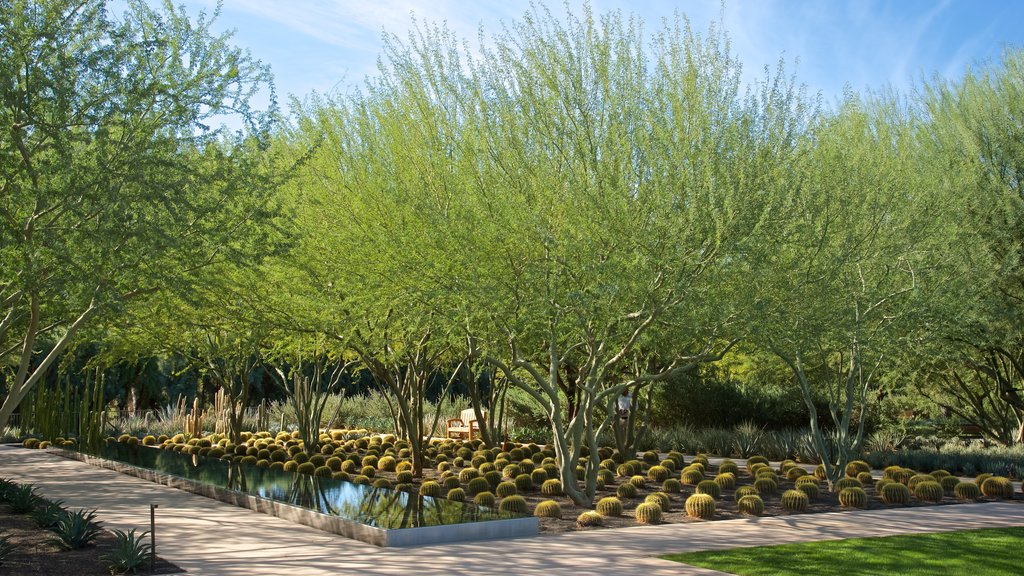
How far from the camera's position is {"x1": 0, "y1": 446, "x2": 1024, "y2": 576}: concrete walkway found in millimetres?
9938

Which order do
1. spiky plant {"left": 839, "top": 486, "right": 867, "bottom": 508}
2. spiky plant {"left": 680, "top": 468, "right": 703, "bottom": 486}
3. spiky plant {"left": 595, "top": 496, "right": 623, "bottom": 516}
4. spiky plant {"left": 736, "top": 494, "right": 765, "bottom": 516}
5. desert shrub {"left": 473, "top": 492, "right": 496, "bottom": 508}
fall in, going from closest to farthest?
spiky plant {"left": 595, "top": 496, "right": 623, "bottom": 516} → spiky plant {"left": 736, "top": 494, "right": 765, "bottom": 516} → desert shrub {"left": 473, "top": 492, "right": 496, "bottom": 508} → spiky plant {"left": 839, "top": 486, "right": 867, "bottom": 508} → spiky plant {"left": 680, "top": 468, "right": 703, "bottom": 486}

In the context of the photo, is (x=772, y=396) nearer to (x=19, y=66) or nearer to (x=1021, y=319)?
(x=1021, y=319)

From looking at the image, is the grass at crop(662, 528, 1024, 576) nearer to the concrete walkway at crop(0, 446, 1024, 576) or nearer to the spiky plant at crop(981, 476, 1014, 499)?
the concrete walkway at crop(0, 446, 1024, 576)

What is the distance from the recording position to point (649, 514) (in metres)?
13.7

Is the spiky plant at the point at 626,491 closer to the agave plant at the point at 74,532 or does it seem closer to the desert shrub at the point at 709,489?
the desert shrub at the point at 709,489

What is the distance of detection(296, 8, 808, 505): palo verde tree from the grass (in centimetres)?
337

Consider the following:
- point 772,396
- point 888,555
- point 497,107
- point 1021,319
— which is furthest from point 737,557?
point 772,396

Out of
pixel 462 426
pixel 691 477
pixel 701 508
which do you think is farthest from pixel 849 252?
pixel 462 426

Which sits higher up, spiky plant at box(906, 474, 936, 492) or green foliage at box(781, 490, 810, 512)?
spiky plant at box(906, 474, 936, 492)

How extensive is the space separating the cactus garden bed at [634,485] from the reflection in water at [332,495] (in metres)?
0.88

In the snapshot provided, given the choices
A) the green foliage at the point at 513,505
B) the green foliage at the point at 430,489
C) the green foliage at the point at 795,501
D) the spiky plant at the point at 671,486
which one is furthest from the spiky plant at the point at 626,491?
the green foliage at the point at 430,489

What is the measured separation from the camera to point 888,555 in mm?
10852

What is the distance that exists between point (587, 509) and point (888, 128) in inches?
419

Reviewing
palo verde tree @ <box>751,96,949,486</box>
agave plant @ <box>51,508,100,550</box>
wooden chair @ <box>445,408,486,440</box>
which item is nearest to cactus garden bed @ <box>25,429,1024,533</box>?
palo verde tree @ <box>751,96,949,486</box>
